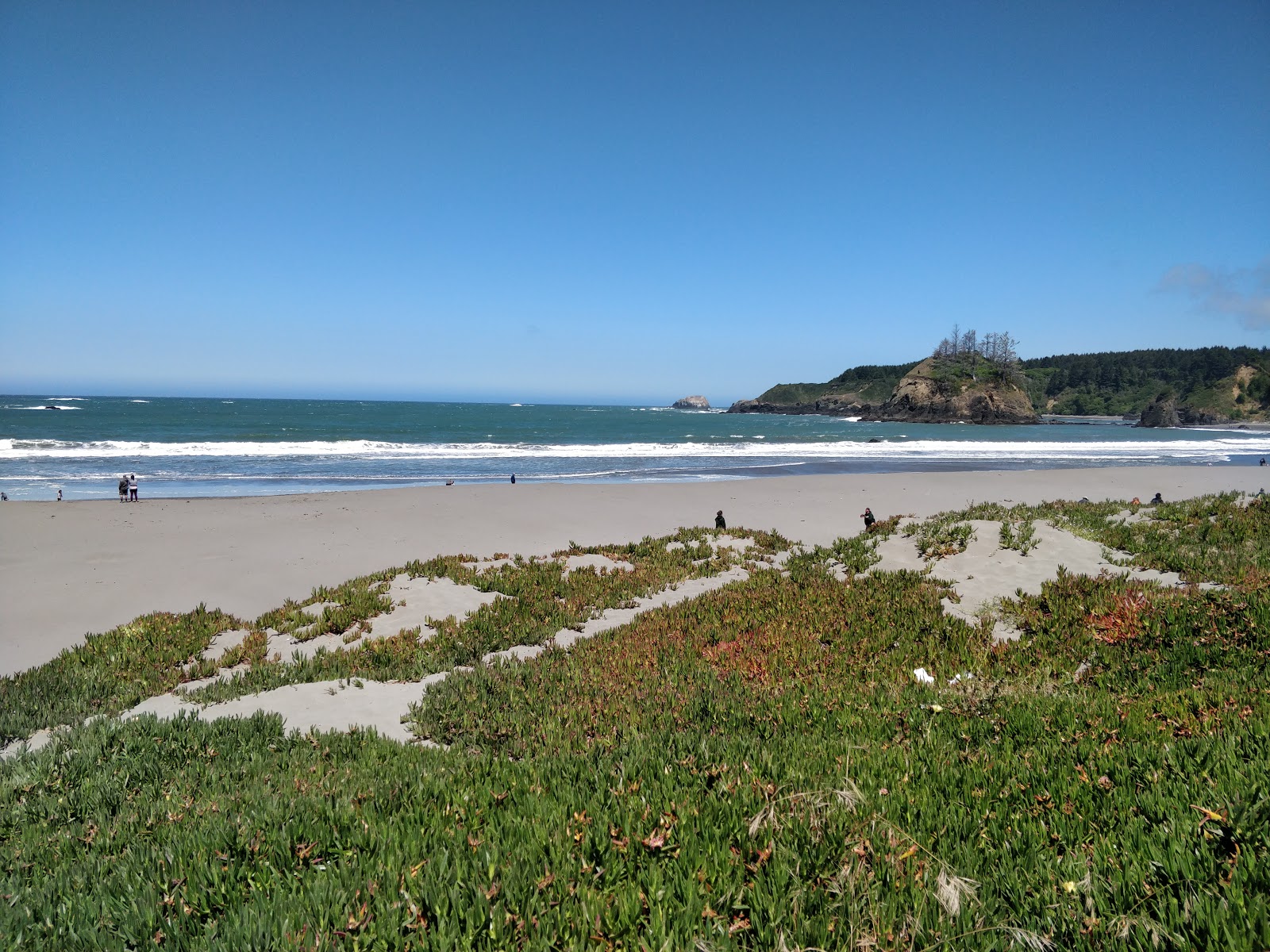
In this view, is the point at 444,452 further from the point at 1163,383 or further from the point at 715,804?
the point at 1163,383

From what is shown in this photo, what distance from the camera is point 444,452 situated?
5359 centimetres

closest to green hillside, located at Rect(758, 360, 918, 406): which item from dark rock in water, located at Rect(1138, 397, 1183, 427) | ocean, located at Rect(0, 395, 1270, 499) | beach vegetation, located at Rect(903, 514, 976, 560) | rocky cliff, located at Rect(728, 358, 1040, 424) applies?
rocky cliff, located at Rect(728, 358, 1040, 424)

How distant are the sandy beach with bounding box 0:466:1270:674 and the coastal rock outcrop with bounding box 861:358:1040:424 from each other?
88.0m

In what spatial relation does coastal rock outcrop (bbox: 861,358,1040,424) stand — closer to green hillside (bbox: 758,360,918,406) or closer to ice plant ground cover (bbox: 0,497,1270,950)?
green hillside (bbox: 758,360,918,406)

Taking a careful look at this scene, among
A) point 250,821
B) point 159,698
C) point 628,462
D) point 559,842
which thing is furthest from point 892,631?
point 628,462

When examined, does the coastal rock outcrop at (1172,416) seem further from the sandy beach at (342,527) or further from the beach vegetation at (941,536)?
the beach vegetation at (941,536)

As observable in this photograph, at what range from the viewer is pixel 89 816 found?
14.0ft

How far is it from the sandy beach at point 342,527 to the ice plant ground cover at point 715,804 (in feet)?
21.0

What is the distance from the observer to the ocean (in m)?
36.5

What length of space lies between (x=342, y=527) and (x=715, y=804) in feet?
67.6

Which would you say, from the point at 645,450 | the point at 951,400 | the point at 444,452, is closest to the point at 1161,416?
the point at 951,400

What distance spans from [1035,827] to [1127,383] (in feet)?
716

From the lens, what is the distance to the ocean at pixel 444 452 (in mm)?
36469

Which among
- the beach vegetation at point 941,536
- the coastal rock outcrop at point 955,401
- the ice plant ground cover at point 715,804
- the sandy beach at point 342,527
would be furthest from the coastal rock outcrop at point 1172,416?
the ice plant ground cover at point 715,804
